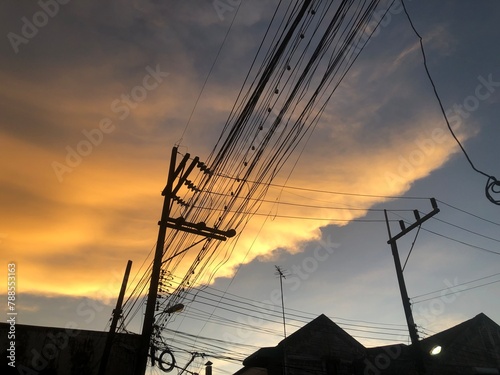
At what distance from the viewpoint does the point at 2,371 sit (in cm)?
1334

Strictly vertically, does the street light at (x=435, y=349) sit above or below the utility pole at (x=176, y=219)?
below

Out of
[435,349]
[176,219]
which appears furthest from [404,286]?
[176,219]

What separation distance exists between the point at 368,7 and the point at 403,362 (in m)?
21.4

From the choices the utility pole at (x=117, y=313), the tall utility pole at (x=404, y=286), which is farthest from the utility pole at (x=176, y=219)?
the tall utility pole at (x=404, y=286)

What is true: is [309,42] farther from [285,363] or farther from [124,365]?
[285,363]

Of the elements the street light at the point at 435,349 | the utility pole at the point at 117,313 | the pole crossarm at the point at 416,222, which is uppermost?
the pole crossarm at the point at 416,222

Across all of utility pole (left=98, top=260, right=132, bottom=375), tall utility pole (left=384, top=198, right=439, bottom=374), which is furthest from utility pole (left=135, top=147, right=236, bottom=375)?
tall utility pole (left=384, top=198, right=439, bottom=374)

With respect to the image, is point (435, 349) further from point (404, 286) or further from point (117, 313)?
point (117, 313)

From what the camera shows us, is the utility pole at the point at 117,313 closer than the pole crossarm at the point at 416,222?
Yes

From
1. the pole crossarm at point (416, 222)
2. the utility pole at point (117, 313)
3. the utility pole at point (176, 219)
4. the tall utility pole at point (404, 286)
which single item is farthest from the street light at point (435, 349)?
the utility pole at point (117, 313)

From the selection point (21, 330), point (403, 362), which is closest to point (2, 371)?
point (21, 330)

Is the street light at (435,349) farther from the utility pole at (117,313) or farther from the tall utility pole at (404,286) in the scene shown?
the utility pole at (117,313)

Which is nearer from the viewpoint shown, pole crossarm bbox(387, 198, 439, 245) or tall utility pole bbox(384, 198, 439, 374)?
tall utility pole bbox(384, 198, 439, 374)

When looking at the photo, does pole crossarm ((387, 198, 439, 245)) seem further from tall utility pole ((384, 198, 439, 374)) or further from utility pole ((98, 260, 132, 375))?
utility pole ((98, 260, 132, 375))
